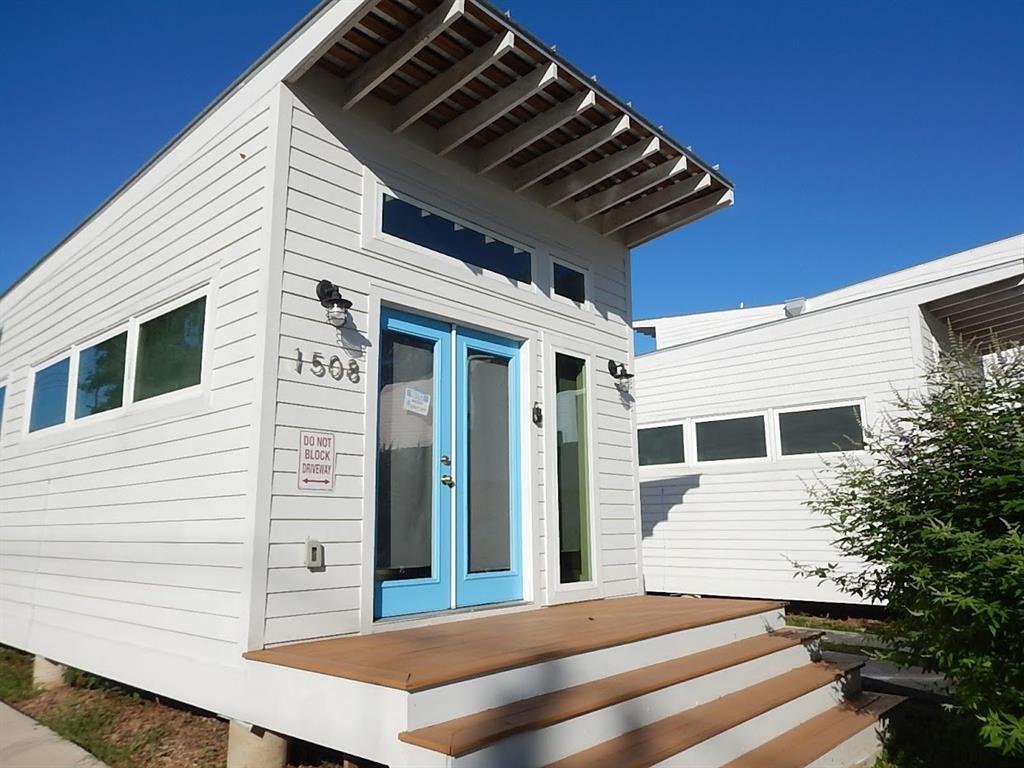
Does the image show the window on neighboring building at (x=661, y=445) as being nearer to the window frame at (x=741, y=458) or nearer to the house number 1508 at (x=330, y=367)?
the window frame at (x=741, y=458)

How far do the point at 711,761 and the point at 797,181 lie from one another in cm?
1439

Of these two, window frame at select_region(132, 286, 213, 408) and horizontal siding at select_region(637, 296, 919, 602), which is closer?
window frame at select_region(132, 286, 213, 408)

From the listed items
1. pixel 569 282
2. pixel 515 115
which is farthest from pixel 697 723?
pixel 515 115

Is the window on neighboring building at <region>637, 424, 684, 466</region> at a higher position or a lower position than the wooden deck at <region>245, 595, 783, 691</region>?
higher

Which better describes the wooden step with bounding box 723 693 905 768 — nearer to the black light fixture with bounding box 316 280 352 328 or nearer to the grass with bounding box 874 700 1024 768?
the grass with bounding box 874 700 1024 768

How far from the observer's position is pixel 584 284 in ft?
19.2

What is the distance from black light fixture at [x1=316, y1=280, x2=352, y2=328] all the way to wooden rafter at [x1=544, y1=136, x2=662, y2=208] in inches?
93.3

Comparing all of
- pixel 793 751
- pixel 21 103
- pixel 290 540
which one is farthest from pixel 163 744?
pixel 21 103

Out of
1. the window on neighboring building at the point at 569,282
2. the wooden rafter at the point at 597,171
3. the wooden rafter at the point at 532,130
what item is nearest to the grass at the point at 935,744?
the window on neighboring building at the point at 569,282

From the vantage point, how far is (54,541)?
17.9 feet

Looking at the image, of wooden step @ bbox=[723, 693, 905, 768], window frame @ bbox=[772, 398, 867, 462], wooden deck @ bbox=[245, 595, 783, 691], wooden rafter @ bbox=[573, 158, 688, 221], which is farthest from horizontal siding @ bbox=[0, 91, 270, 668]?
window frame @ bbox=[772, 398, 867, 462]

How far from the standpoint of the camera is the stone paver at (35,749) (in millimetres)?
3689

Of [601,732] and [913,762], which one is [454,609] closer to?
[601,732]

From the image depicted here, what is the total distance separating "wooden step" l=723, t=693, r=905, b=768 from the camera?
10.3ft
